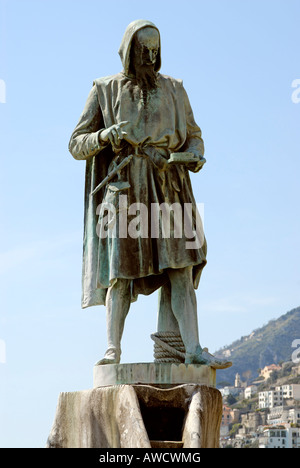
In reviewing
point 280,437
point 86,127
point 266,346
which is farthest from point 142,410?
point 266,346

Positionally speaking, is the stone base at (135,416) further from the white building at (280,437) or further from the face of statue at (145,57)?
the white building at (280,437)

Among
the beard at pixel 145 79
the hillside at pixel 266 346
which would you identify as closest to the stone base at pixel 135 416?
the beard at pixel 145 79

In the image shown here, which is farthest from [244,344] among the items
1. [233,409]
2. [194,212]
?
[194,212]

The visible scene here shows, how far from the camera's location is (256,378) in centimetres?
11788

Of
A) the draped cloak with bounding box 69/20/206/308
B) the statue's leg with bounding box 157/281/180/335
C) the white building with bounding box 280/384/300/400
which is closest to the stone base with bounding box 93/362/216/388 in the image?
the statue's leg with bounding box 157/281/180/335

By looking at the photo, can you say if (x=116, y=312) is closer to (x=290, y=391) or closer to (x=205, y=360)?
(x=205, y=360)

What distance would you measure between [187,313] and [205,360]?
0.70 metres

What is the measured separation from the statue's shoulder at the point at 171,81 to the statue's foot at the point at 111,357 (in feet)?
12.1

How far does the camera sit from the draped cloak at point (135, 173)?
14.6 metres

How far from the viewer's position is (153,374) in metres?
Result: 13.9

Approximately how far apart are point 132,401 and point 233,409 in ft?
317
